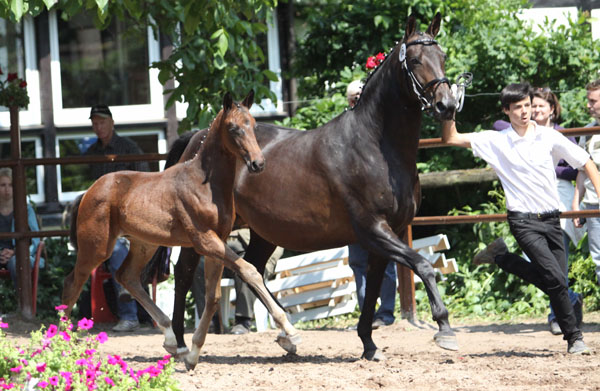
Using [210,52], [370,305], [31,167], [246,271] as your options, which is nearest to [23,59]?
[31,167]

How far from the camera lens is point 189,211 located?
17.1ft

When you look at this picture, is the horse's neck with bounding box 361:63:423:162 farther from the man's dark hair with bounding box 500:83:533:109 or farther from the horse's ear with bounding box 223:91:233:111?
the horse's ear with bounding box 223:91:233:111

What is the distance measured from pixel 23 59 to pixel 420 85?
8091 millimetres

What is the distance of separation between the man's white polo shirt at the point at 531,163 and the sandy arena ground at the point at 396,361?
95 centimetres

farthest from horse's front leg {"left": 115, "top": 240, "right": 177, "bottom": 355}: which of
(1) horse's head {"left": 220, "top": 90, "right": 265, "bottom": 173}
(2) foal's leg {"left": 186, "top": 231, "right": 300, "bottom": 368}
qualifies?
(1) horse's head {"left": 220, "top": 90, "right": 265, "bottom": 173}

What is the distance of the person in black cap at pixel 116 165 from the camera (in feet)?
26.2

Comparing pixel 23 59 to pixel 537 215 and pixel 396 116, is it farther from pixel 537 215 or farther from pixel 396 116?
pixel 537 215

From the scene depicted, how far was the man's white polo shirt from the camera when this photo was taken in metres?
5.51

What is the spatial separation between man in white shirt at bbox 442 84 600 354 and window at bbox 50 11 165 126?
23.7 feet

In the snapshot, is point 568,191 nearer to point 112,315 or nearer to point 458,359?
point 458,359

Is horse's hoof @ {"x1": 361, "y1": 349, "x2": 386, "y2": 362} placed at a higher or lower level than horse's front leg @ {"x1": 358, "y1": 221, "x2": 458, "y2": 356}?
lower

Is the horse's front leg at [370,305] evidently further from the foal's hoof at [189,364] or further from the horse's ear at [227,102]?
the horse's ear at [227,102]

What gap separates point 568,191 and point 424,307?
1.77 meters

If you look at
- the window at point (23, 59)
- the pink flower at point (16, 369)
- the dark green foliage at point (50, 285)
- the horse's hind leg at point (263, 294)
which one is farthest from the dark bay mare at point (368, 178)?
the window at point (23, 59)
